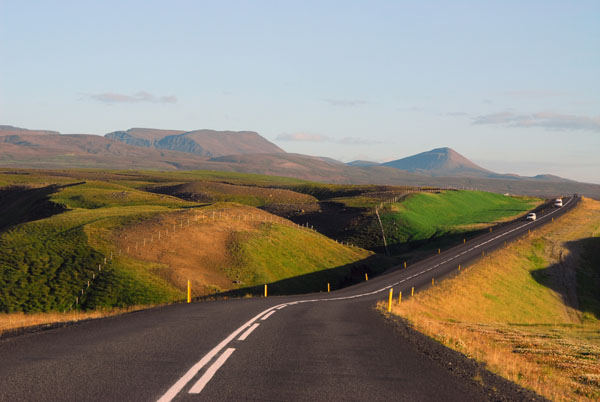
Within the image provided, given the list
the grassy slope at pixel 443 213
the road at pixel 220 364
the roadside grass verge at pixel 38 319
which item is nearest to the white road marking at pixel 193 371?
the road at pixel 220 364

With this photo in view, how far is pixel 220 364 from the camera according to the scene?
35.4 feet

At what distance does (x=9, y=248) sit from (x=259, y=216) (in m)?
40.9

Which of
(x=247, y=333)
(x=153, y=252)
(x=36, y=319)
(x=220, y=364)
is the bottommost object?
(x=153, y=252)

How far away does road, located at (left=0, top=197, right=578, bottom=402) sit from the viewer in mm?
8781

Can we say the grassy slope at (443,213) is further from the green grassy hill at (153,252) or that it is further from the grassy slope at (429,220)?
the green grassy hill at (153,252)

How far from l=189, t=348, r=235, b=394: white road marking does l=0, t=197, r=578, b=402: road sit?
0.7 inches

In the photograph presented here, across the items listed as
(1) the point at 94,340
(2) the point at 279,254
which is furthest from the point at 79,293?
(1) the point at 94,340

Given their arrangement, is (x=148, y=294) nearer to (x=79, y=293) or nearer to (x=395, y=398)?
(x=79, y=293)

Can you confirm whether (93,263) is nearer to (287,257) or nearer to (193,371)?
(287,257)

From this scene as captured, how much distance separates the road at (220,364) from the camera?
878 centimetres

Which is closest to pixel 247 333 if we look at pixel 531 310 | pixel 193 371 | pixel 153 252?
pixel 193 371

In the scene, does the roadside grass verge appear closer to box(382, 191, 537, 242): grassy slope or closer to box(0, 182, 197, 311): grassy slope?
box(0, 182, 197, 311): grassy slope

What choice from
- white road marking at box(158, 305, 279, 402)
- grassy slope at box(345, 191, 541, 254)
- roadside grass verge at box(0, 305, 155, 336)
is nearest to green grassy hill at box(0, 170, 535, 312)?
grassy slope at box(345, 191, 541, 254)

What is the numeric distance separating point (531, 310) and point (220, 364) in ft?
169
